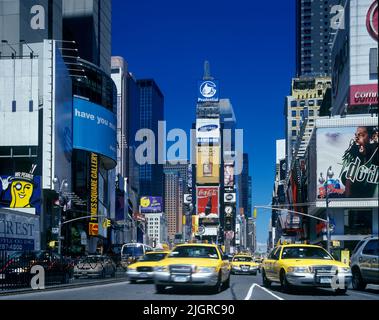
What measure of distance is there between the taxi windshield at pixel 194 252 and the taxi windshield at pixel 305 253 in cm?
231

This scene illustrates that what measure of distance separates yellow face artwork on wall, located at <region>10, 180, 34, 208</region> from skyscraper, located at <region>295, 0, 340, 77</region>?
14555cm

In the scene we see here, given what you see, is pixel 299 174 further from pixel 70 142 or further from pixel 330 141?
pixel 330 141

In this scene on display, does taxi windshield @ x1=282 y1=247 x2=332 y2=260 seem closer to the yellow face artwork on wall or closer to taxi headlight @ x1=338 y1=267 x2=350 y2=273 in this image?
taxi headlight @ x1=338 y1=267 x2=350 y2=273

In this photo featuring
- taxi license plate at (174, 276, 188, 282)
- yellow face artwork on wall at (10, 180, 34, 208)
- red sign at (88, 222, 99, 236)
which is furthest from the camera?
red sign at (88, 222, 99, 236)

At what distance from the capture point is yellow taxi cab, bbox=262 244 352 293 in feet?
53.9

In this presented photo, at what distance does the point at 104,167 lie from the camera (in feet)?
344

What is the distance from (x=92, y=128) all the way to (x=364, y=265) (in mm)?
74182

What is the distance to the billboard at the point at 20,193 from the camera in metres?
61.5

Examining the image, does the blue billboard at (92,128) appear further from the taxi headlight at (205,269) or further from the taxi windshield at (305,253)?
the taxi headlight at (205,269)

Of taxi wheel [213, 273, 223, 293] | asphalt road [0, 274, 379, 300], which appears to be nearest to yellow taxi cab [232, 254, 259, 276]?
asphalt road [0, 274, 379, 300]

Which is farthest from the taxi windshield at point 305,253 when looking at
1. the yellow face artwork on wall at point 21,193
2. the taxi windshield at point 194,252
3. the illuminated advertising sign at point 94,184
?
the illuminated advertising sign at point 94,184

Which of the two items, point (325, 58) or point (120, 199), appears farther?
point (325, 58)
